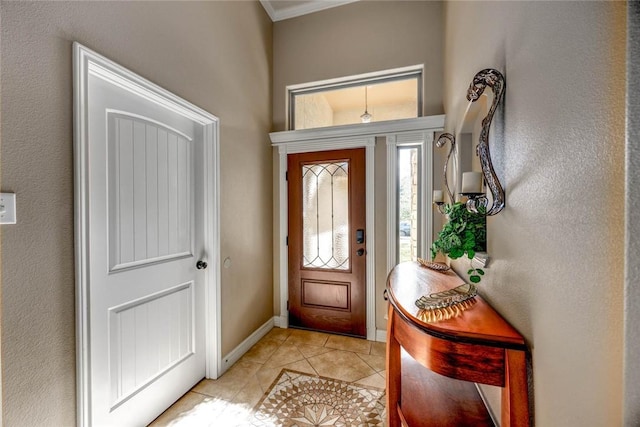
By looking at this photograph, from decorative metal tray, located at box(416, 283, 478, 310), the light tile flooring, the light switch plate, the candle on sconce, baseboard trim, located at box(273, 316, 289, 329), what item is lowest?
the light tile flooring

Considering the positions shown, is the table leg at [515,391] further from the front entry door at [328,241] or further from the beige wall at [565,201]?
the front entry door at [328,241]

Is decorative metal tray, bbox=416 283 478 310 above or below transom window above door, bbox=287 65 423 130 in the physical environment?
below

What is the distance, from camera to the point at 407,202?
2480 millimetres

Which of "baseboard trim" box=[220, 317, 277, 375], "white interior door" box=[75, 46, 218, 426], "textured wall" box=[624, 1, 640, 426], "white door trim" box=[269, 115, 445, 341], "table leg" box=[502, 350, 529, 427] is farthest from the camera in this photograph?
"white door trim" box=[269, 115, 445, 341]

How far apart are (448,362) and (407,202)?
1.83 meters

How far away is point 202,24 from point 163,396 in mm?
2574

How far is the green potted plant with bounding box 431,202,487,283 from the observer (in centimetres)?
107

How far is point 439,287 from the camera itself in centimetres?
126

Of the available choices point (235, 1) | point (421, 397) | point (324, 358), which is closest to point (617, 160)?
point (421, 397)

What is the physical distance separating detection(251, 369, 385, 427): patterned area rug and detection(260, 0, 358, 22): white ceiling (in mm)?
3498

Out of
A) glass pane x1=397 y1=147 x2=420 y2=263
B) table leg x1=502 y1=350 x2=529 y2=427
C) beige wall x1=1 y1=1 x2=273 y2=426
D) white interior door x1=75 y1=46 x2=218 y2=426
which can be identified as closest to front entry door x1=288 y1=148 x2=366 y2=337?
glass pane x1=397 y1=147 x2=420 y2=263

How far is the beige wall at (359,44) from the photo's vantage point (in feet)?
7.90

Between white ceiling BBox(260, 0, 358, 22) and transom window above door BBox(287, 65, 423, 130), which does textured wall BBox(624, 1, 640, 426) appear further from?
white ceiling BBox(260, 0, 358, 22)

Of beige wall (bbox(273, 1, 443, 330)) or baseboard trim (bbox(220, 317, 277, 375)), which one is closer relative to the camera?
Result: baseboard trim (bbox(220, 317, 277, 375))
